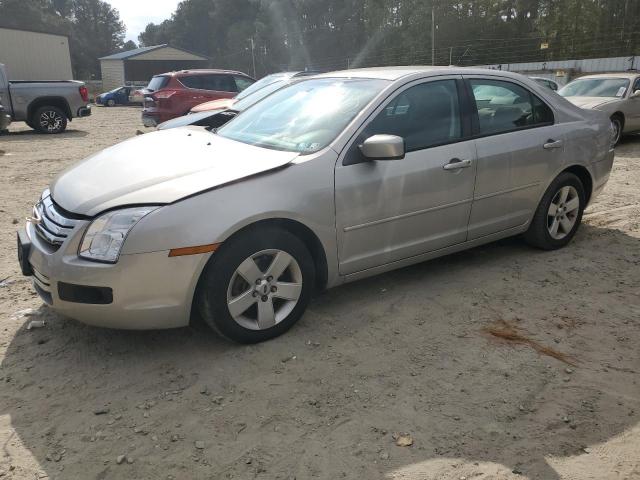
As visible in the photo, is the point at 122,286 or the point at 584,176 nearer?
the point at 122,286

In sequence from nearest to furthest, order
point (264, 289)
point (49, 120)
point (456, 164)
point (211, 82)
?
point (264, 289) < point (456, 164) < point (211, 82) < point (49, 120)

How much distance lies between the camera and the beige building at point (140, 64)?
4844cm

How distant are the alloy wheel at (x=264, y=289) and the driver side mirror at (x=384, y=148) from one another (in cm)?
83

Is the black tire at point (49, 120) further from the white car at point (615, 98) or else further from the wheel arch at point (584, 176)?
the wheel arch at point (584, 176)

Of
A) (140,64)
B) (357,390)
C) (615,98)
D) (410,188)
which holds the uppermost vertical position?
(140,64)

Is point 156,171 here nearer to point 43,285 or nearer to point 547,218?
point 43,285

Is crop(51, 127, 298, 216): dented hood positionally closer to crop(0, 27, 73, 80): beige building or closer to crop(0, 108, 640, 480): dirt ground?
crop(0, 108, 640, 480): dirt ground

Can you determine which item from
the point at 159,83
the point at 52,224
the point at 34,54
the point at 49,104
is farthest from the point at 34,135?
the point at 34,54

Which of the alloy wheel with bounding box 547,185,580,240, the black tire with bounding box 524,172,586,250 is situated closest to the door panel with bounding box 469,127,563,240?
the black tire with bounding box 524,172,586,250

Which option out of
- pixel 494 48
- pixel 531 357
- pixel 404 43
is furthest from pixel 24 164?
pixel 404 43

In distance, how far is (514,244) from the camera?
208 inches

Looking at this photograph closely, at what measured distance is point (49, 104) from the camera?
15391mm

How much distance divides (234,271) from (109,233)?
0.70 metres

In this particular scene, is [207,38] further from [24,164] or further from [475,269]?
[475,269]
